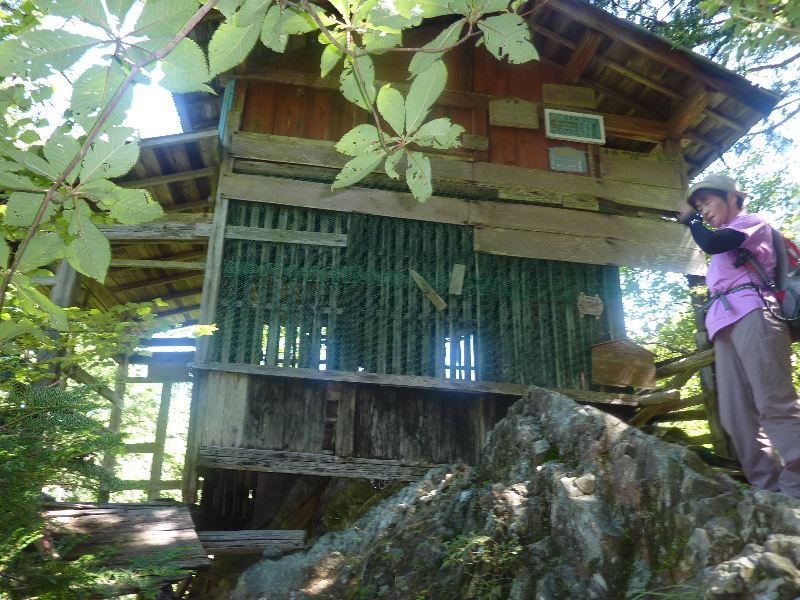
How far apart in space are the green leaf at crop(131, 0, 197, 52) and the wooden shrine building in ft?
19.5

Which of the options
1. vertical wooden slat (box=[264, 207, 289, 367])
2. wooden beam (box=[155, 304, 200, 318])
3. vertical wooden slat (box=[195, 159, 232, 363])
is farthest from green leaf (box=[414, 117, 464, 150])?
wooden beam (box=[155, 304, 200, 318])

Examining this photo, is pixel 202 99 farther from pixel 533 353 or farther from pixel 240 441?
pixel 533 353

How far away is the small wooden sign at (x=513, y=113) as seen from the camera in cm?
887

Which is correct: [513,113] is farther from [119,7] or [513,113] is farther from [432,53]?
[119,7]

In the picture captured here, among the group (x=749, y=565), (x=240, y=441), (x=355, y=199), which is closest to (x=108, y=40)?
(x=749, y=565)

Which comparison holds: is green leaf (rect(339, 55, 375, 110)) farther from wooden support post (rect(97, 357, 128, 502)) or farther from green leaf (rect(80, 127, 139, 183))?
wooden support post (rect(97, 357, 128, 502))

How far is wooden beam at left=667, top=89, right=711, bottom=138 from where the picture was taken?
28.5ft

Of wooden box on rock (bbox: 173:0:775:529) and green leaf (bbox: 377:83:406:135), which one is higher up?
wooden box on rock (bbox: 173:0:775:529)

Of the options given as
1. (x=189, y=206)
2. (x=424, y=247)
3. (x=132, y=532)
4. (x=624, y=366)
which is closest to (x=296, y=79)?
(x=189, y=206)

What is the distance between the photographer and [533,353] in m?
7.86

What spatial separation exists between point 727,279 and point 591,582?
2.24m

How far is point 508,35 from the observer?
1536mm

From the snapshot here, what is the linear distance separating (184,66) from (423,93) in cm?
53

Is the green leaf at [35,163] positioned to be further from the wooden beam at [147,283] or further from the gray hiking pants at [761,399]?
the wooden beam at [147,283]
